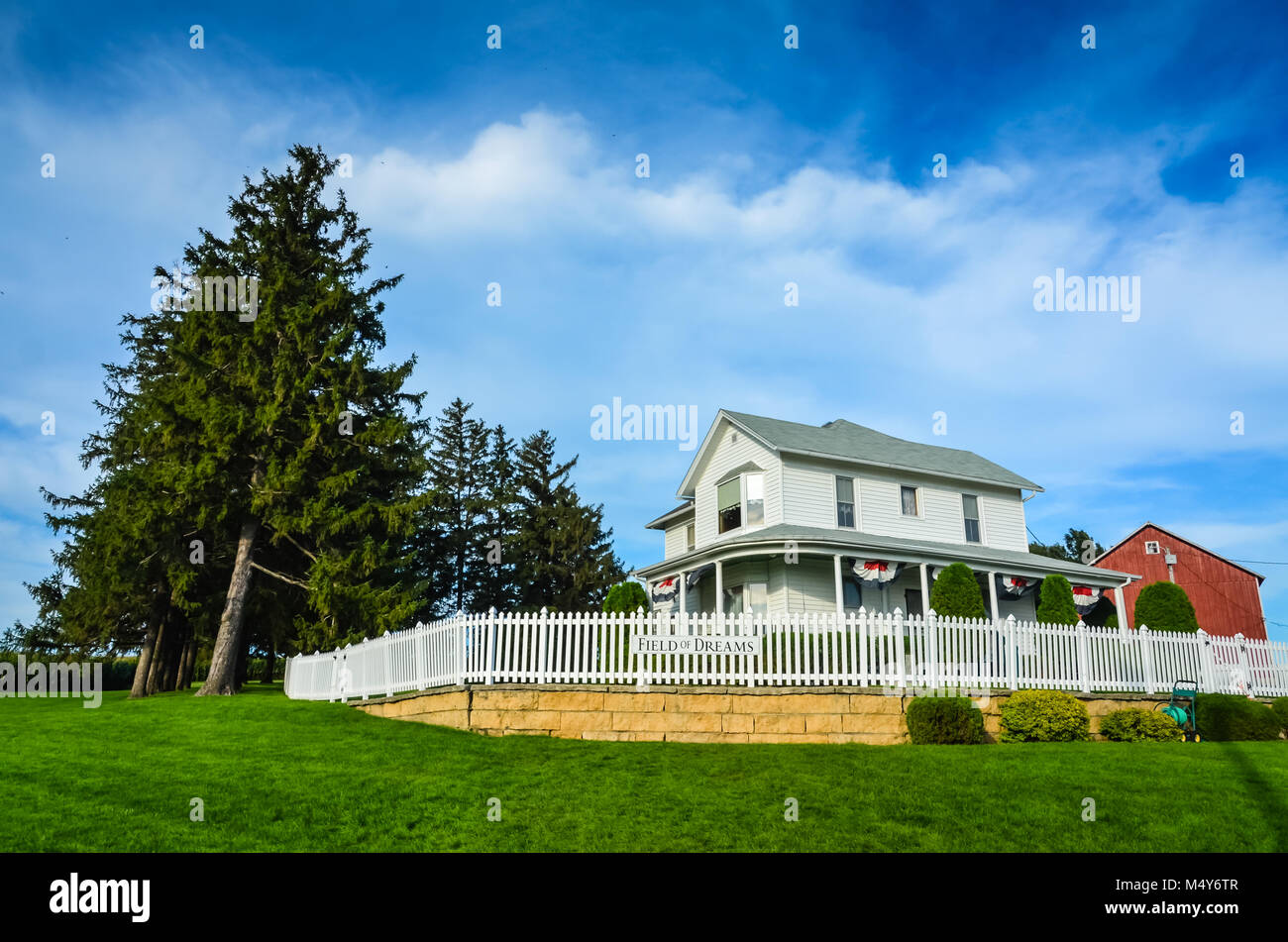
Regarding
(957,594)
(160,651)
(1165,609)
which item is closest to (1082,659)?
(957,594)

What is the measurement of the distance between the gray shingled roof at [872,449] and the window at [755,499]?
1.39 metres

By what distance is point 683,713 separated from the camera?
12.6 m

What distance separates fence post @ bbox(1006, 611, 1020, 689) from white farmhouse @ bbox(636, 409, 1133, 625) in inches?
257

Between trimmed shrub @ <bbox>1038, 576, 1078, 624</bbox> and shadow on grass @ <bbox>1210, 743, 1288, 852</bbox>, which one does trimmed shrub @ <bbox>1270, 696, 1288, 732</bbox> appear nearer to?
shadow on grass @ <bbox>1210, 743, 1288, 852</bbox>

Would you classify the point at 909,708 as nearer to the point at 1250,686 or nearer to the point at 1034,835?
the point at 1034,835

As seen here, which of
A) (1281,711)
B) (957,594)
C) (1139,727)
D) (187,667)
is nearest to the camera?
(1139,727)

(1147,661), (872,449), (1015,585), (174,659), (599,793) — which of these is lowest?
(599,793)

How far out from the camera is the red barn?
3562cm

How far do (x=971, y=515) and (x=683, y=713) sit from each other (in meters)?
17.1

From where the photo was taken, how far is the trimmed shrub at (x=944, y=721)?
12125 millimetres

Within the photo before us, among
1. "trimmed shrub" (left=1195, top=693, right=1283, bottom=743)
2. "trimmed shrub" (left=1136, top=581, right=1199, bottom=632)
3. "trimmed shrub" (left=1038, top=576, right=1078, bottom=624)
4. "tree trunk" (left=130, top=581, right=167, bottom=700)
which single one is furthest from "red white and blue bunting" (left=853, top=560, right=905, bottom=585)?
"tree trunk" (left=130, top=581, right=167, bottom=700)

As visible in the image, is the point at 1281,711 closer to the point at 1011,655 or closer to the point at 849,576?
the point at 1011,655

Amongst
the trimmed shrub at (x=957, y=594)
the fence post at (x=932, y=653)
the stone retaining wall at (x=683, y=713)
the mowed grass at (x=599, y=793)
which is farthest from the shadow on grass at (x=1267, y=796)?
the trimmed shrub at (x=957, y=594)

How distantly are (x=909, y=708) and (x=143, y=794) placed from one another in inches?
390
